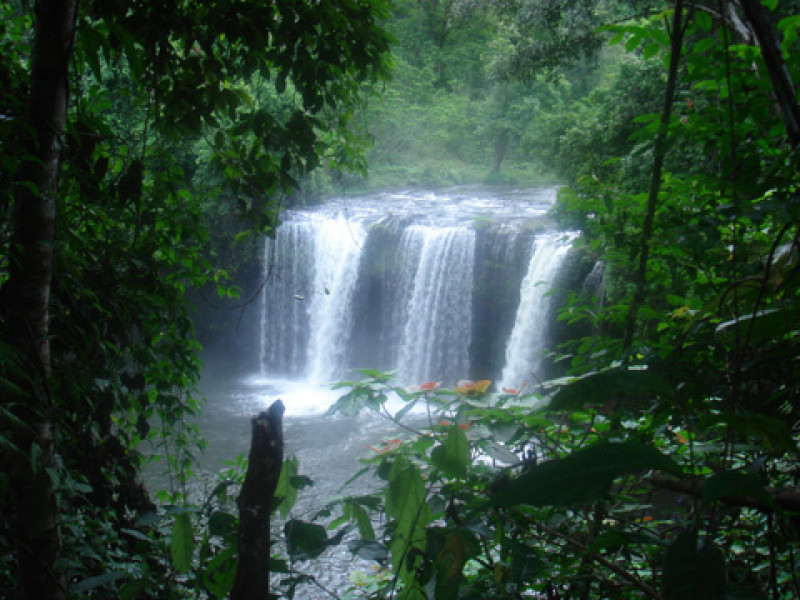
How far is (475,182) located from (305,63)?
19.4m

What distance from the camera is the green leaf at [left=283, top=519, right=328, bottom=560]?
1091 millimetres

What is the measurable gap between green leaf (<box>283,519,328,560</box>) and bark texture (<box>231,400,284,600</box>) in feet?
0.15

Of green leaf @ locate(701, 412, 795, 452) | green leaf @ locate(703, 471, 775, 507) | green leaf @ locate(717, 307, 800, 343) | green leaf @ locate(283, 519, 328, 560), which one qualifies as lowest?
green leaf @ locate(283, 519, 328, 560)

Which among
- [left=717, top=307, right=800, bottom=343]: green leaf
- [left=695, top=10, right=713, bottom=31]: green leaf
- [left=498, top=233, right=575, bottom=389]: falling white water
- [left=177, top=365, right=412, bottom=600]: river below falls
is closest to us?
[left=717, top=307, right=800, bottom=343]: green leaf

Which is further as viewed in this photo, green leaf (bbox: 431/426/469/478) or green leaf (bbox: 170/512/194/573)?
green leaf (bbox: 170/512/194/573)

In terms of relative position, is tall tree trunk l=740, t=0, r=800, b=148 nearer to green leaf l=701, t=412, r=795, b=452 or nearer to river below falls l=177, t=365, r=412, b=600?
green leaf l=701, t=412, r=795, b=452

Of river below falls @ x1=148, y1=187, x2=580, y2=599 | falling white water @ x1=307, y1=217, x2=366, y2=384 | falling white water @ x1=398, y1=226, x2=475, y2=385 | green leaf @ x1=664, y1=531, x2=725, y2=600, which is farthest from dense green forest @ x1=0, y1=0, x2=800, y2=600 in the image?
falling white water @ x1=307, y1=217, x2=366, y2=384

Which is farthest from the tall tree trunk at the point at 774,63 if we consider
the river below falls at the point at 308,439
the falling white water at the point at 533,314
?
the falling white water at the point at 533,314

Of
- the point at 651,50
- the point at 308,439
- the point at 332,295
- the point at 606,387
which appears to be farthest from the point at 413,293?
the point at 606,387

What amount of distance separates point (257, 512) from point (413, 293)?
11.5m

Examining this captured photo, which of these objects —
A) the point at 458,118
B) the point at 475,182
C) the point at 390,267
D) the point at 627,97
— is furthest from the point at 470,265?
the point at 458,118

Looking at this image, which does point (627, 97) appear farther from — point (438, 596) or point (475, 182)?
point (475, 182)

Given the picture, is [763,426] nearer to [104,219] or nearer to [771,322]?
[771,322]

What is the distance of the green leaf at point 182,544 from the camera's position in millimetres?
1286
